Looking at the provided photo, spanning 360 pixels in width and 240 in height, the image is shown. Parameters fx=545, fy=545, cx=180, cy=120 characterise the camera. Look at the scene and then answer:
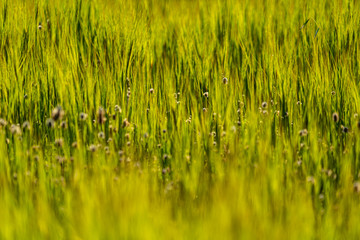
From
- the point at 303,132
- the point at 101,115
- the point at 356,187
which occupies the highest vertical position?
the point at 101,115

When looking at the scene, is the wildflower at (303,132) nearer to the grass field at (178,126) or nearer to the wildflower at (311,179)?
the grass field at (178,126)

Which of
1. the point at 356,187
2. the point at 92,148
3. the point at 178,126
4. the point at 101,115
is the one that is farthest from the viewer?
the point at 178,126

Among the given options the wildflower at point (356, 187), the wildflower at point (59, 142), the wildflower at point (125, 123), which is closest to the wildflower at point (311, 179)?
the wildflower at point (356, 187)

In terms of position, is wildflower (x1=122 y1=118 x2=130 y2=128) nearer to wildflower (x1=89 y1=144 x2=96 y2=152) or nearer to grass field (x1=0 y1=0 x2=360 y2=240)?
grass field (x1=0 y1=0 x2=360 y2=240)

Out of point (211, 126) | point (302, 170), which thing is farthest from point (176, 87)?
point (302, 170)

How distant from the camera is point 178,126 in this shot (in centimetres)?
302

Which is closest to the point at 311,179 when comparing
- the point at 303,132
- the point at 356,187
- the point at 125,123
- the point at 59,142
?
the point at 356,187

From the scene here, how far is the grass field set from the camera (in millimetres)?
2260

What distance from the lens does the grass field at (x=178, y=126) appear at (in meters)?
2.26

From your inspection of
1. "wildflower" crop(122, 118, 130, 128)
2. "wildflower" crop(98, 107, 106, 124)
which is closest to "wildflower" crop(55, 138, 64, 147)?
"wildflower" crop(98, 107, 106, 124)

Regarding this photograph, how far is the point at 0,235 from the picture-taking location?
2158 mm

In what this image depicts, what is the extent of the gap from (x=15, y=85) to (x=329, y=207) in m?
2.08

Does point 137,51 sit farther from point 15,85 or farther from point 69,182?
point 69,182

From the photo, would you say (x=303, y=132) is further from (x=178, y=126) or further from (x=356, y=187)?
(x=178, y=126)
